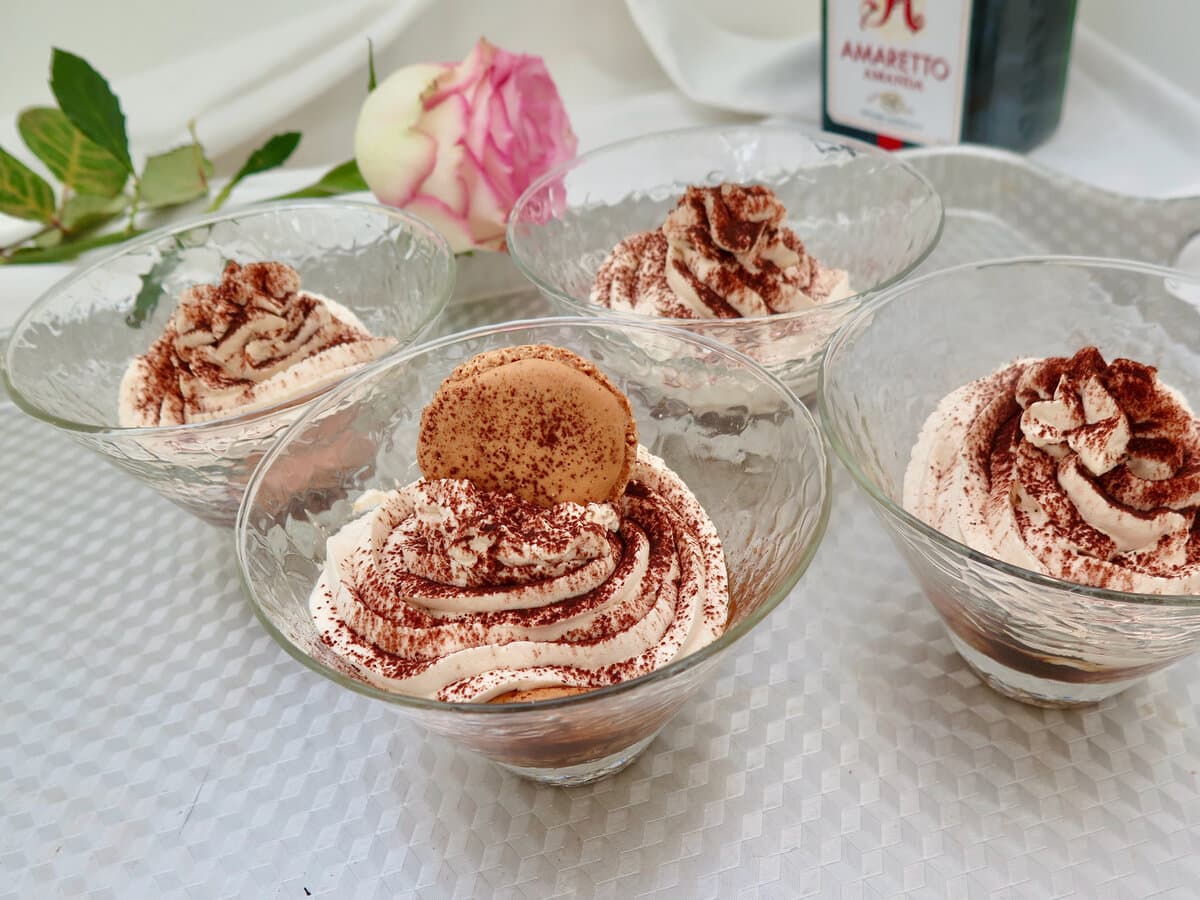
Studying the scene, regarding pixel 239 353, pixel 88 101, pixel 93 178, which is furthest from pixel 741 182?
pixel 93 178

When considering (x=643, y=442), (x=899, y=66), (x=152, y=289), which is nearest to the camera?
(x=643, y=442)

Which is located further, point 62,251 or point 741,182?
point 62,251

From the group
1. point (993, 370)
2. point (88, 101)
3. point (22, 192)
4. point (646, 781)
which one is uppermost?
point (88, 101)

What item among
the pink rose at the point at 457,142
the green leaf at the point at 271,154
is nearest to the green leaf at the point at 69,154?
the green leaf at the point at 271,154

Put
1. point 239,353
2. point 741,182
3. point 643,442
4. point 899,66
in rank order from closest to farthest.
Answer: point 643,442
point 239,353
point 741,182
point 899,66

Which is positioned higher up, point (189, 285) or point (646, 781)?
point (189, 285)

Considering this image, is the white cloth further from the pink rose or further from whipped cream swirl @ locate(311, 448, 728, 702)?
whipped cream swirl @ locate(311, 448, 728, 702)

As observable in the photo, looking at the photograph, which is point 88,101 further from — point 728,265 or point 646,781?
point 646,781

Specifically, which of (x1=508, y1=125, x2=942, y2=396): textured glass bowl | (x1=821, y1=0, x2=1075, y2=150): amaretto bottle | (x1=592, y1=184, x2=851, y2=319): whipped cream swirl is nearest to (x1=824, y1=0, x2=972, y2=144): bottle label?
(x1=821, y1=0, x2=1075, y2=150): amaretto bottle
